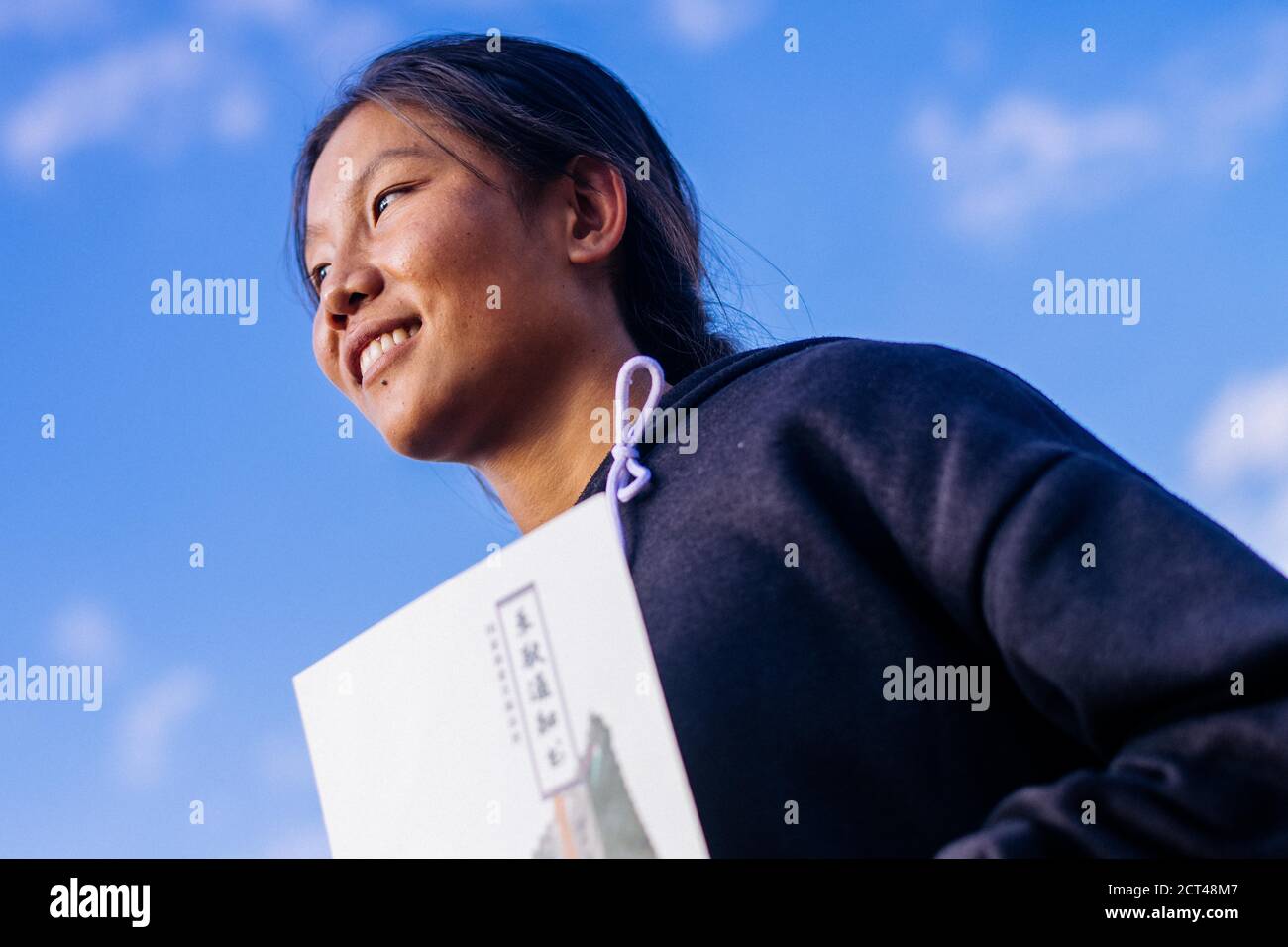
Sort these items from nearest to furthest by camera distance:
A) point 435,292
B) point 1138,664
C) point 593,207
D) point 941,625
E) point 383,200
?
1. point 1138,664
2. point 941,625
3. point 435,292
4. point 383,200
5. point 593,207

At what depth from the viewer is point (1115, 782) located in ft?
2.88

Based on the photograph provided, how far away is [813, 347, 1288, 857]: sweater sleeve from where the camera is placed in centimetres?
85

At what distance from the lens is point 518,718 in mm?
971

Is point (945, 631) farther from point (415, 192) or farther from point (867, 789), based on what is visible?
point (415, 192)

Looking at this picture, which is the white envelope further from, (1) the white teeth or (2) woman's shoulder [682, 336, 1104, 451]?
(1) the white teeth

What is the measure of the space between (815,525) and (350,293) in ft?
2.30

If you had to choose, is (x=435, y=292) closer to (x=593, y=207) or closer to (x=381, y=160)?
(x=381, y=160)

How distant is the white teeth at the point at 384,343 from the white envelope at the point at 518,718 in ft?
1.70

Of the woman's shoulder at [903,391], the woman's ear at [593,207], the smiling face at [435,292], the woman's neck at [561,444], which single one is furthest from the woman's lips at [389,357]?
the woman's shoulder at [903,391]

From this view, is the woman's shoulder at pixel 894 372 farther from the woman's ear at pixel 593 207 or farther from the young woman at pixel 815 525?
the woman's ear at pixel 593 207

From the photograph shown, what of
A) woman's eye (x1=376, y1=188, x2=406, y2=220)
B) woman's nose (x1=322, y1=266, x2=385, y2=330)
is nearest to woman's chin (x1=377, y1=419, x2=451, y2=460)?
woman's nose (x1=322, y1=266, x2=385, y2=330)

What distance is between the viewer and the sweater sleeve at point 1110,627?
2.80 feet

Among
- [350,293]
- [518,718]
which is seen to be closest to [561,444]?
[350,293]

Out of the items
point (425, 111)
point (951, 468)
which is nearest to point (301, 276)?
point (425, 111)
